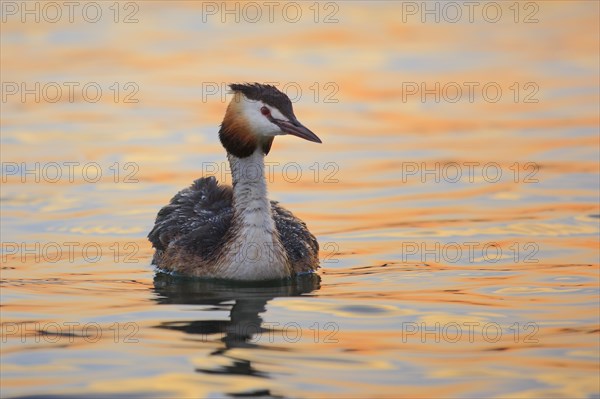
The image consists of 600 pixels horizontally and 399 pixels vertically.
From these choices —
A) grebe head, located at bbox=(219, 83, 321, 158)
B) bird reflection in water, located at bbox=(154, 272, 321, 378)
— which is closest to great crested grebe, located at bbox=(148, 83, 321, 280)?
grebe head, located at bbox=(219, 83, 321, 158)

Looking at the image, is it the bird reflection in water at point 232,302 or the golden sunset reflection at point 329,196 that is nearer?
the golden sunset reflection at point 329,196

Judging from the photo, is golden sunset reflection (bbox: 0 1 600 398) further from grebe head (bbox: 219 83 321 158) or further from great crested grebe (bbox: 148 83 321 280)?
grebe head (bbox: 219 83 321 158)

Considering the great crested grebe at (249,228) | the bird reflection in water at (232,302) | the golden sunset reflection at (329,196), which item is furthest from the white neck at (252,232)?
the golden sunset reflection at (329,196)

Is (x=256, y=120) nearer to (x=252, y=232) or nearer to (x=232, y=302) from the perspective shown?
(x=252, y=232)

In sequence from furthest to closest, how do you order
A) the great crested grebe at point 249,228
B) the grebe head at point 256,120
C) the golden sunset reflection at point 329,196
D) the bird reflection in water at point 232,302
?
1. the great crested grebe at point 249,228
2. the grebe head at point 256,120
3. the bird reflection in water at point 232,302
4. the golden sunset reflection at point 329,196

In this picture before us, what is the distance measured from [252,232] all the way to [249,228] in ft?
0.18

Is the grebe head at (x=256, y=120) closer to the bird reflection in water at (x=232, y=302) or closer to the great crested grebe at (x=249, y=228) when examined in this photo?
the great crested grebe at (x=249, y=228)

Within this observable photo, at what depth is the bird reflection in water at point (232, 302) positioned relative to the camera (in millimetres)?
11898

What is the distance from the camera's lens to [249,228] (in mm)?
14766

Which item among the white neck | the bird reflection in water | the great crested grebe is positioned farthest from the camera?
the white neck

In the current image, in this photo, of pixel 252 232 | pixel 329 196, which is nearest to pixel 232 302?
pixel 252 232

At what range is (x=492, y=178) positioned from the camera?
19.3 meters

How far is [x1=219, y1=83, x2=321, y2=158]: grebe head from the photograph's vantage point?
47.1ft

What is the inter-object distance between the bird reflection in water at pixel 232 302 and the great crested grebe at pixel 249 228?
0.51ft
